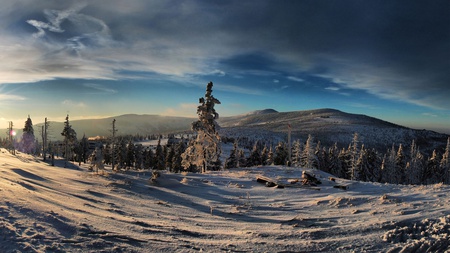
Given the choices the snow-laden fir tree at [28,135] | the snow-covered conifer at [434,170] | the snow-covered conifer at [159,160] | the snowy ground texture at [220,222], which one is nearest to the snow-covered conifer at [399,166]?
the snow-covered conifer at [434,170]

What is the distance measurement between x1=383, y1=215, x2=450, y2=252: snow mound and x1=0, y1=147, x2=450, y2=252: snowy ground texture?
3 cm

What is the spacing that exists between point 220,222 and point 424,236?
6.84 meters

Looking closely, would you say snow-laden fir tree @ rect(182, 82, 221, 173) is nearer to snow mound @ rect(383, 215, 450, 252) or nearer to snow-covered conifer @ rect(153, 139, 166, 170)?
snow mound @ rect(383, 215, 450, 252)

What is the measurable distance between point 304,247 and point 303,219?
2948 mm

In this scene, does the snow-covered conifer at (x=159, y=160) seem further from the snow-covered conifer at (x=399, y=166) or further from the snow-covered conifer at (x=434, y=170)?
the snow-covered conifer at (x=434, y=170)

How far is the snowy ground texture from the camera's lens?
24.2 ft

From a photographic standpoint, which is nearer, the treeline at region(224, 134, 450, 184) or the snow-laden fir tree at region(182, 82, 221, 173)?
the snow-laden fir tree at region(182, 82, 221, 173)

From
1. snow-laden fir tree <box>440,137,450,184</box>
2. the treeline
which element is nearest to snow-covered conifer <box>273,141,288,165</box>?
the treeline

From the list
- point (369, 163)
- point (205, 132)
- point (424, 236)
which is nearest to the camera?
point (424, 236)

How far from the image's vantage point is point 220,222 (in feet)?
35.2

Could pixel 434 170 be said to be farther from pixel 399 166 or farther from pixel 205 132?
pixel 205 132

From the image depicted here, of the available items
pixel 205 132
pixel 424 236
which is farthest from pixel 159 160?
pixel 424 236

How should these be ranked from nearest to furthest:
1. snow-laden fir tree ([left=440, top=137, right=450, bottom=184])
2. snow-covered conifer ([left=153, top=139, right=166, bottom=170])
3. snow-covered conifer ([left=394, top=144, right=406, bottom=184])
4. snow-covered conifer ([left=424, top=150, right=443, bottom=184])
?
snow-laden fir tree ([left=440, top=137, right=450, bottom=184])
snow-covered conifer ([left=424, top=150, right=443, bottom=184])
snow-covered conifer ([left=394, top=144, right=406, bottom=184])
snow-covered conifer ([left=153, top=139, right=166, bottom=170])

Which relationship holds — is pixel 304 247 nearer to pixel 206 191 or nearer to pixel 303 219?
pixel 303 219
